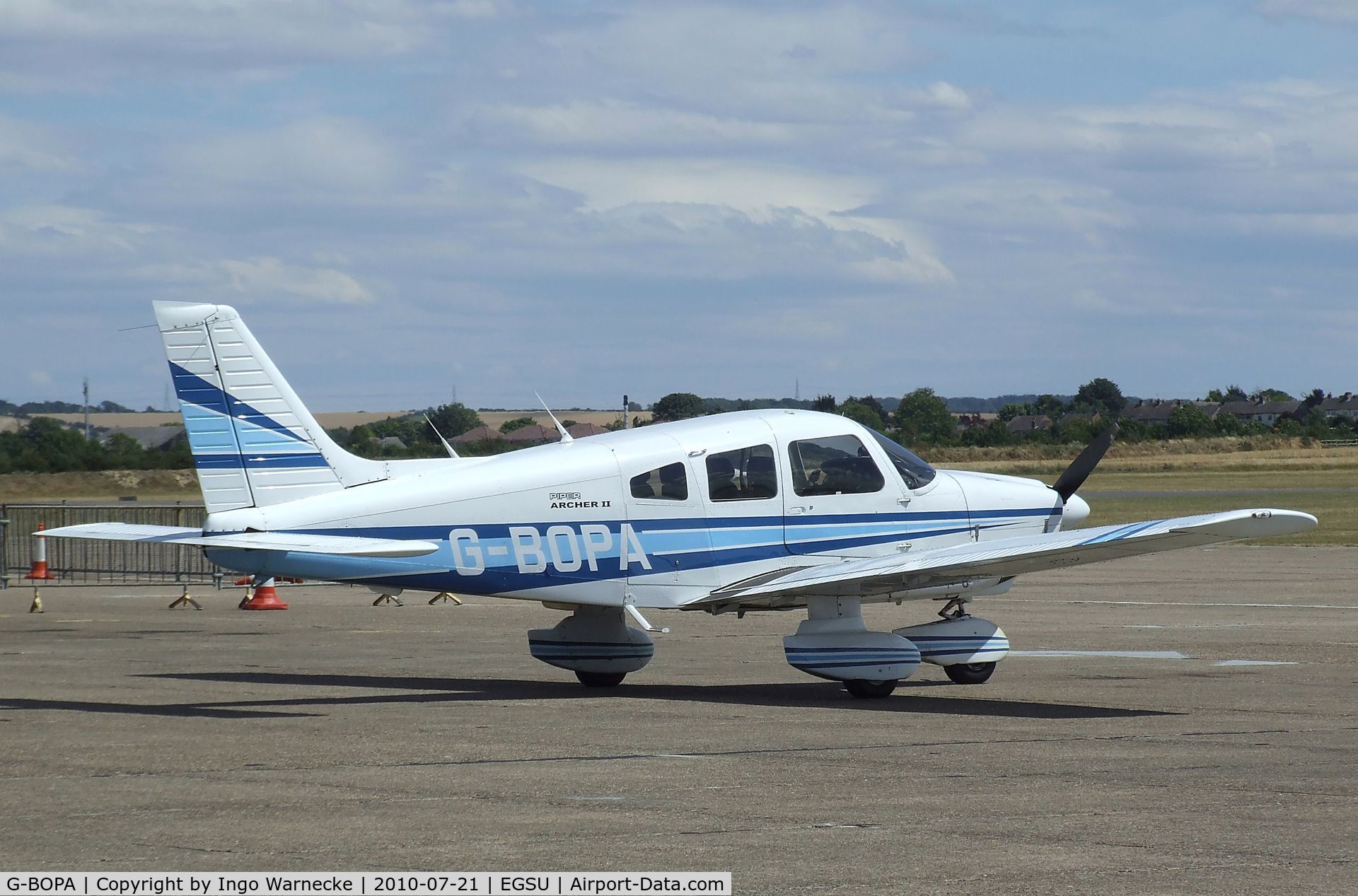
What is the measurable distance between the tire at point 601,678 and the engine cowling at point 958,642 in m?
2.86

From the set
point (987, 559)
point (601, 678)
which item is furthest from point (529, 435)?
point (987, 559)

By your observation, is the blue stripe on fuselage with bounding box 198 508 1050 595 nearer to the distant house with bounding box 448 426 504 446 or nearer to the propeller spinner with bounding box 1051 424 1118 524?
the propeller spinner with bounding box 1051 424 1118 524

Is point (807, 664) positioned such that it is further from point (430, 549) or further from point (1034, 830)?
point (1034, 830)

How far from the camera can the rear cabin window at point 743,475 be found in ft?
51.3

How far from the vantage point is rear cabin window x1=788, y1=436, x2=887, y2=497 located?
15883 mm

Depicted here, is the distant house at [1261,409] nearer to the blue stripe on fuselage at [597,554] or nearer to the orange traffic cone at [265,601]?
the orange traffic cone at [265,601]

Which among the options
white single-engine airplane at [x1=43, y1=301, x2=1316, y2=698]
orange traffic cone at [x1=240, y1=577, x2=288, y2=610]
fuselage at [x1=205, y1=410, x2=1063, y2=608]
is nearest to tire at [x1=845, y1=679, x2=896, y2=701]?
white single-engine airplane at [x1=43, y1=301, x2=1316, y2=698]

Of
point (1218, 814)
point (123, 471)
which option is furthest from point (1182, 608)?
point (123, 471)

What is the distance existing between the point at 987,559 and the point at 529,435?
14895mm

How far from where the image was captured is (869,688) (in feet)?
50.1

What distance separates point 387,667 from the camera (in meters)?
18.7

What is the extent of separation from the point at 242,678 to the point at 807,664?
6.34 meters

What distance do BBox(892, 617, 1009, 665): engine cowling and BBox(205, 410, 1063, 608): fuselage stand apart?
846 millimetres

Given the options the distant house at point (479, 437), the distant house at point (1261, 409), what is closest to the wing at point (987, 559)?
the distant house at point (479, 437)
